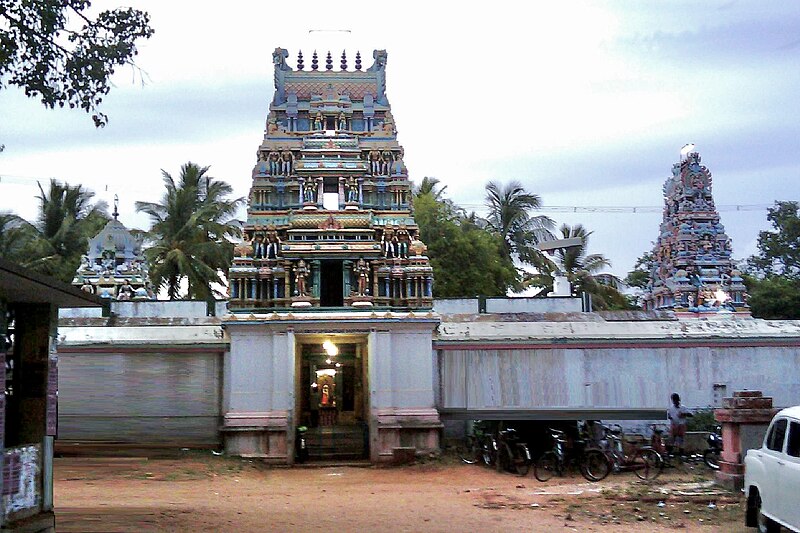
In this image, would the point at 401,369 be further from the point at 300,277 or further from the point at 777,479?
the point at 777,479

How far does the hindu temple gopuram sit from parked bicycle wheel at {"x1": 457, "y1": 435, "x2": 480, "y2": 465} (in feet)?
2.26

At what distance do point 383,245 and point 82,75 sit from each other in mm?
10223

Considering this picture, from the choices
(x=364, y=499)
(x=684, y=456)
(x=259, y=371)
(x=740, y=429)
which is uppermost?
(x=259, y=371)

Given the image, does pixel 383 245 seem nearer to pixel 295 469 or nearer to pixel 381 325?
pixel 381 325

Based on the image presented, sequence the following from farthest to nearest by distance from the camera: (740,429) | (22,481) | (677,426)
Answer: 1. (677,426)
2. (740,429)
3. (22,481)

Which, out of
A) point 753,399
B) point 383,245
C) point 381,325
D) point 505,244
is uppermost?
point 505,244

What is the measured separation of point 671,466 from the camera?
55.9ft

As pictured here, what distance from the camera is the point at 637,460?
16422mm

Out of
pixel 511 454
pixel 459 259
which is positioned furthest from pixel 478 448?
pixel 459 259

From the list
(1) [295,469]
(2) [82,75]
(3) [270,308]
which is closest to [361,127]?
(3) [270,308]

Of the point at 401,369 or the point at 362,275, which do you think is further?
the point at 362,275

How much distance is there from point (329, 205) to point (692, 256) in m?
11.0

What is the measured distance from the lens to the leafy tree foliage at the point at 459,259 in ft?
121

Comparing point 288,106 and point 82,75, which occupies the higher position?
point 288,106
